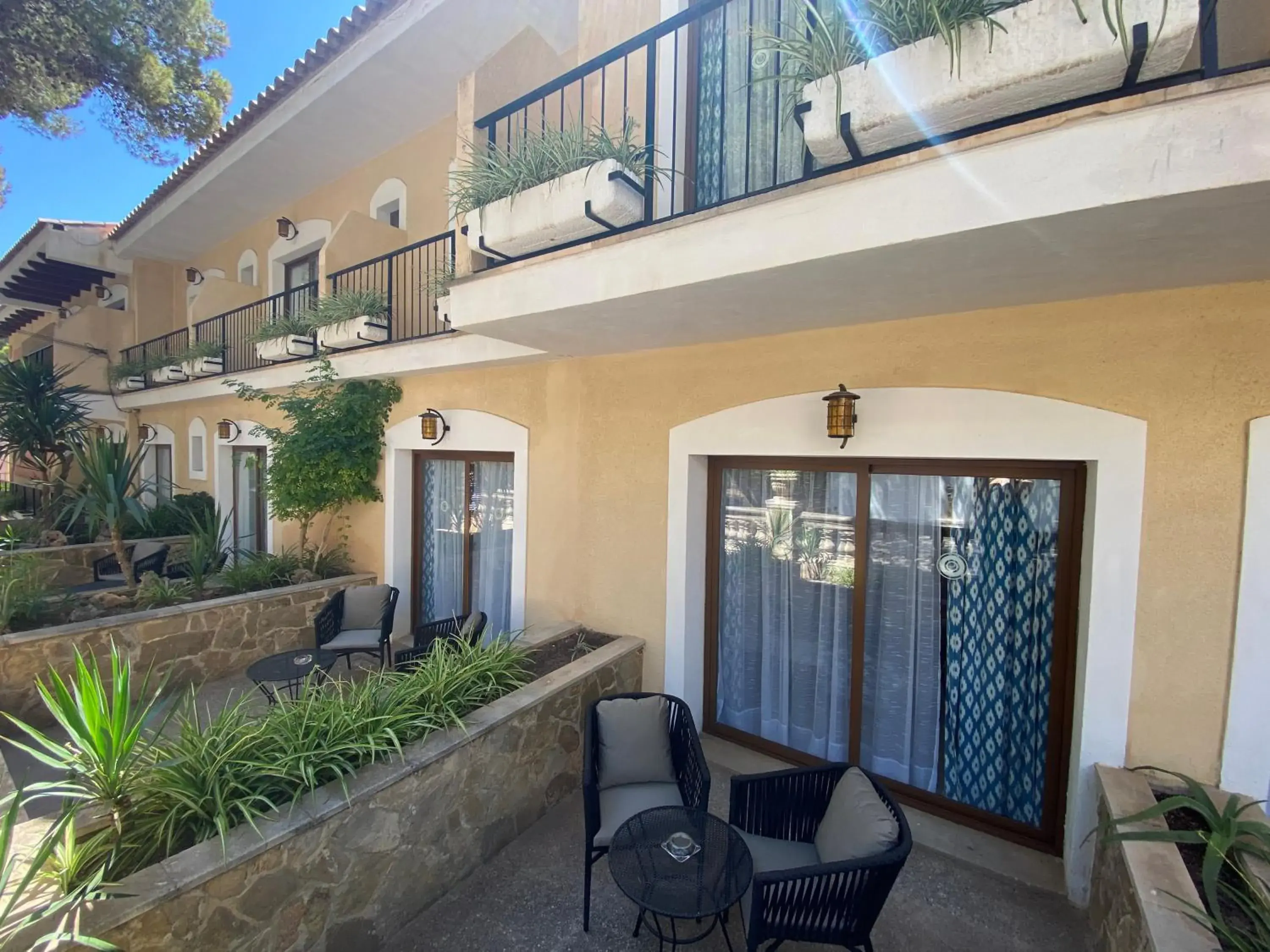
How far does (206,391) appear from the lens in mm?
11047

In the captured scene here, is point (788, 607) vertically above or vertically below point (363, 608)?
above

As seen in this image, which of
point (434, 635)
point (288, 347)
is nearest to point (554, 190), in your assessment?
point (434, 635)

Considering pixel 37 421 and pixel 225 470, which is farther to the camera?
pixel 225 470

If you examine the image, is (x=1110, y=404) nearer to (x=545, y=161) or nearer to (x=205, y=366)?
(x=545, y=161)

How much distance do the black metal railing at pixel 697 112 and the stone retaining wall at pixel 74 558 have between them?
980 cm

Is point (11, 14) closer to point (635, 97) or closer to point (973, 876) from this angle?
point (635, 97)

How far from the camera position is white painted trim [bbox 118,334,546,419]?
18.6ft

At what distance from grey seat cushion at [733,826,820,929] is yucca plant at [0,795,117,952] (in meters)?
2.86

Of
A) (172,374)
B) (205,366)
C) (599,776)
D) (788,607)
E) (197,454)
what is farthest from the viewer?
(197,454)

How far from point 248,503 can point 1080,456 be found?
13.4 m

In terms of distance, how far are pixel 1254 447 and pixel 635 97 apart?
477cm

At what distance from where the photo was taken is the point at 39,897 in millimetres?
2254

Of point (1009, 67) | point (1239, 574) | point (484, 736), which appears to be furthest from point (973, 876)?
point (1009, 67)

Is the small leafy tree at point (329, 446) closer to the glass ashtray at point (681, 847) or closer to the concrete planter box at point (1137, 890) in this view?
the glass ashtray at point (681, 847)
